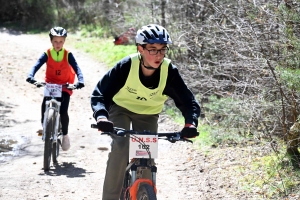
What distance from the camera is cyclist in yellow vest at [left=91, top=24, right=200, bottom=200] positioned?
4551 mm

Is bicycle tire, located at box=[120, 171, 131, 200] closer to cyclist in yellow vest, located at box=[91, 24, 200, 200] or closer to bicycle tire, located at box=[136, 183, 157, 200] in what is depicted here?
cyclist in yellow vest, located at box=[91, 24, 200, 200]

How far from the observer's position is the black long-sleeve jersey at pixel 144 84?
15.2 ft

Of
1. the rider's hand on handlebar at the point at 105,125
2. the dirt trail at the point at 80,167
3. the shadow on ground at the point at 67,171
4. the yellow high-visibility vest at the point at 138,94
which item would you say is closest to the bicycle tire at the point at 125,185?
the yellow high-visibility vest at the point at 138,94

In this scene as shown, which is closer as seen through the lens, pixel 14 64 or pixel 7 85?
pixel 7 85

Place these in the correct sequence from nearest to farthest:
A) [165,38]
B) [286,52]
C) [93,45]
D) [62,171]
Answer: [165,38], [286,52], [62,171], [93,45]

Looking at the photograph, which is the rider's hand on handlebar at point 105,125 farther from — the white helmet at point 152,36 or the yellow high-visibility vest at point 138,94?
the white helmet at point 152,36

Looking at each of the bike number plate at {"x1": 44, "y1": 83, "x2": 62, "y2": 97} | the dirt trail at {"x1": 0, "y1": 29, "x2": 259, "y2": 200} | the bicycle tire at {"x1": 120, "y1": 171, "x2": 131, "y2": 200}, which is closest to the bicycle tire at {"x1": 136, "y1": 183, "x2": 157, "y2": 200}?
the bicycle tire at {"x1": 120, "y1": 171, "x2": 131, "y2": 200}

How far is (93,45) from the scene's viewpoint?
22781 millimetres

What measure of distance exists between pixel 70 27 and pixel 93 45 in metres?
5.58

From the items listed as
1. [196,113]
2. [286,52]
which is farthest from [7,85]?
[196,113]

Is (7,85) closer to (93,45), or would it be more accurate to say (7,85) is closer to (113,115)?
(93,45)

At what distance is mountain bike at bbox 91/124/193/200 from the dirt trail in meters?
2.18

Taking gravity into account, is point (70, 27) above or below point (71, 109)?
above

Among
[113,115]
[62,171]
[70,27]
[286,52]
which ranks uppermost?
[70,27]
